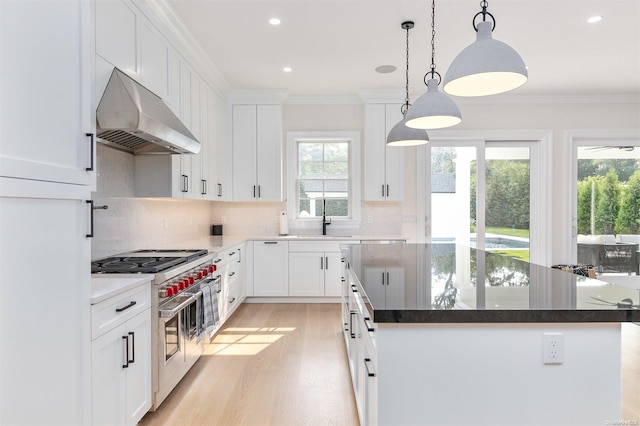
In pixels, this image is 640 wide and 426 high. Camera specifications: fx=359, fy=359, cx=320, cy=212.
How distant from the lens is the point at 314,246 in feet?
15.4

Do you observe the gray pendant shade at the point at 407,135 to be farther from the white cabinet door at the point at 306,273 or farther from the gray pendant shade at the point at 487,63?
the white cabinet door at the point at 306,273

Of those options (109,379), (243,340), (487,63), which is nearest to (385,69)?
(487,63)

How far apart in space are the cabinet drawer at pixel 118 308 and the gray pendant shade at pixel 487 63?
6.10 feet

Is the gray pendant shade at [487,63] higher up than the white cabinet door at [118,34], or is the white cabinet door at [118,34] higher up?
the white cabinet door at [118,34]

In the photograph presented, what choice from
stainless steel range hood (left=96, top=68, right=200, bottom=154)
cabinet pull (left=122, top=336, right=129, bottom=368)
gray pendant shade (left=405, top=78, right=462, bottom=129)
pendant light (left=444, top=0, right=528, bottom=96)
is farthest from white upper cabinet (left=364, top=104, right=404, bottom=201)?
cabinet pull (left=122, top=336, right=129, bottom=368)

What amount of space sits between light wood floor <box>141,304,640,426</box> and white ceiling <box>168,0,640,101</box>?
2.87 m

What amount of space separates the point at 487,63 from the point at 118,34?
7.11ft

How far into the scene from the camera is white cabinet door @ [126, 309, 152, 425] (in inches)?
75.0

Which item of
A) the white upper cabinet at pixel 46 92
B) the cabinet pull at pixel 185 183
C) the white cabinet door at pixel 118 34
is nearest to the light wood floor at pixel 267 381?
the cabinet pull at pixel 185 183

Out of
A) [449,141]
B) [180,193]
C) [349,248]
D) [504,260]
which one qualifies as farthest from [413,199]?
[180,193]

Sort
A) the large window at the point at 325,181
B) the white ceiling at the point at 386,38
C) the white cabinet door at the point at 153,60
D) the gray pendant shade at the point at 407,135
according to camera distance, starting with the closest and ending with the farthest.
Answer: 1. the white cabinet door at the point at 153,60
2. the gray pendant shade at the point at 407,135
3. the white ceiling at the point at 386,38
4. the large window at the point at 325,181

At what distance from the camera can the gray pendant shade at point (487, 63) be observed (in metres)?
1.46

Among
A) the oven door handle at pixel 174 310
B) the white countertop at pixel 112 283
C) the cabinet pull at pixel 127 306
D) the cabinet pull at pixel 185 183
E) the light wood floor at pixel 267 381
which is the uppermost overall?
the cabinet pull at pixel 185 183

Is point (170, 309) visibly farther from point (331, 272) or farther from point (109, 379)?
point (331, 272)
